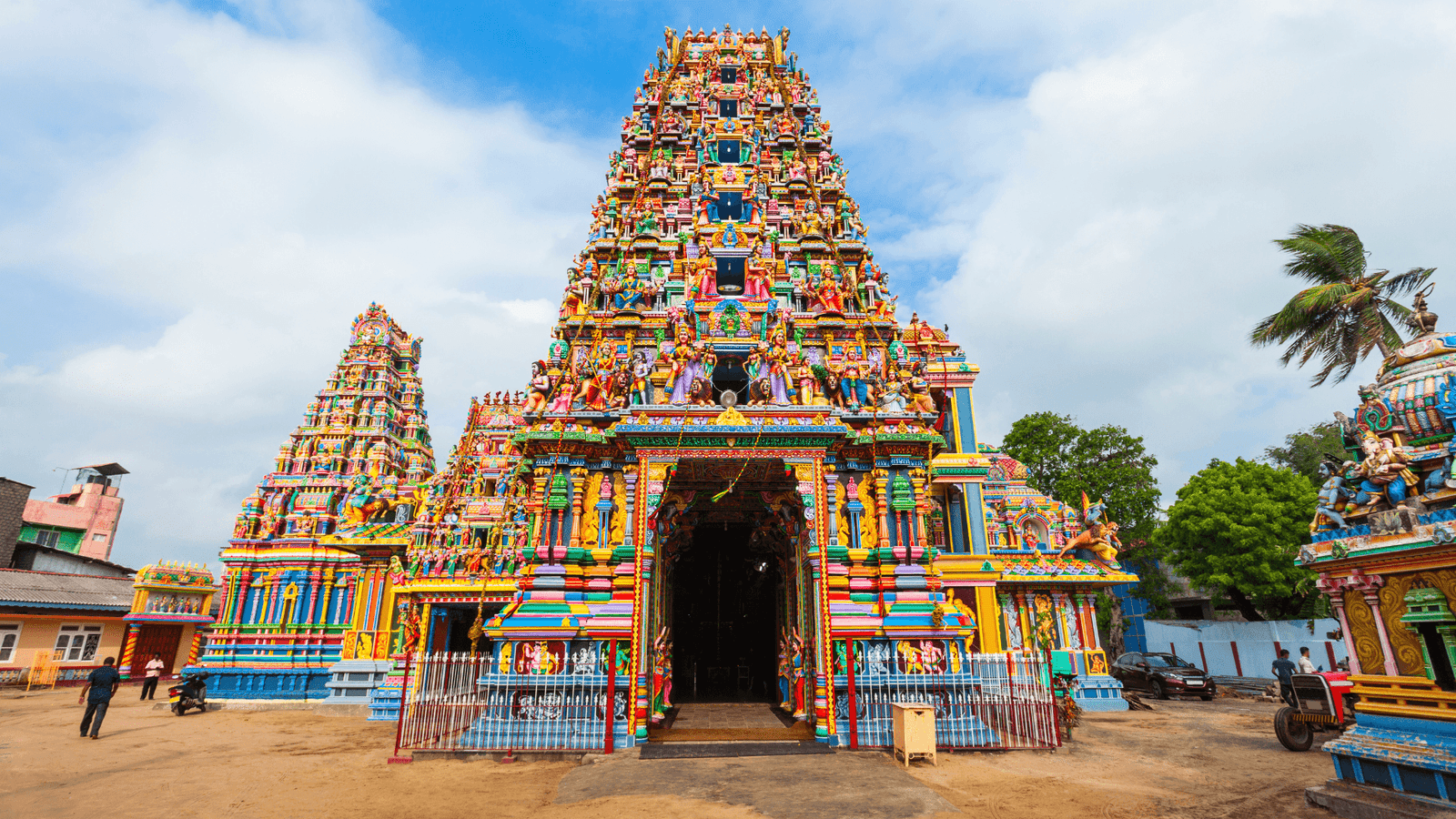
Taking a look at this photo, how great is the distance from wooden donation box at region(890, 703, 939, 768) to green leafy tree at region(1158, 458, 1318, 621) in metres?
23.4

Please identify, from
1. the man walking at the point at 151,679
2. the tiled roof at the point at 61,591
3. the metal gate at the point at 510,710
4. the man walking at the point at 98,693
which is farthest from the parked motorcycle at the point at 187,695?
the tiled roof at the point at 61,591

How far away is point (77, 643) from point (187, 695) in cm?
1938

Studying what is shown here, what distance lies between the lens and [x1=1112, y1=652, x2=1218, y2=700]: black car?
21609 millimetres

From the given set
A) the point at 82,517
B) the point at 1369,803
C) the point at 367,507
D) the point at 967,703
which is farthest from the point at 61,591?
the point at 1369,803

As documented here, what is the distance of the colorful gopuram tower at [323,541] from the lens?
24.5m

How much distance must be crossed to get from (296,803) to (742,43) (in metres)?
25.9

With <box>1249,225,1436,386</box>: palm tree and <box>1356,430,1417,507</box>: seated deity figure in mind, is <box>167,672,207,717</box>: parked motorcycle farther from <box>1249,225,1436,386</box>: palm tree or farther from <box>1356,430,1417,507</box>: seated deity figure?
<box>1249,225,1436,386</box>: palm tree

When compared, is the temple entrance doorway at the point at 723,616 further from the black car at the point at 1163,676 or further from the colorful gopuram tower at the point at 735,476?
the black car at the point at 1163,676

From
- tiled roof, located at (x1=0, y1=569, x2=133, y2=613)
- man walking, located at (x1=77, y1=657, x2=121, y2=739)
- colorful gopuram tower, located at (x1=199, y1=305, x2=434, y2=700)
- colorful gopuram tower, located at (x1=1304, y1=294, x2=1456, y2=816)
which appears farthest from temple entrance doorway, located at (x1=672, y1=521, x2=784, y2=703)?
tiled roof, located at (x1=0, y1=569, x2=133, y2=613)

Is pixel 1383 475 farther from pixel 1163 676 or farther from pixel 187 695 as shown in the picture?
pixel 187 695

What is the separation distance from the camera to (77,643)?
3152 cm

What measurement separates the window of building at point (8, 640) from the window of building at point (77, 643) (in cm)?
175

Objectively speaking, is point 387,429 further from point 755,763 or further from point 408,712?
point 755,763

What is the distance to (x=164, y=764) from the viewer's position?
11312 millimetres
